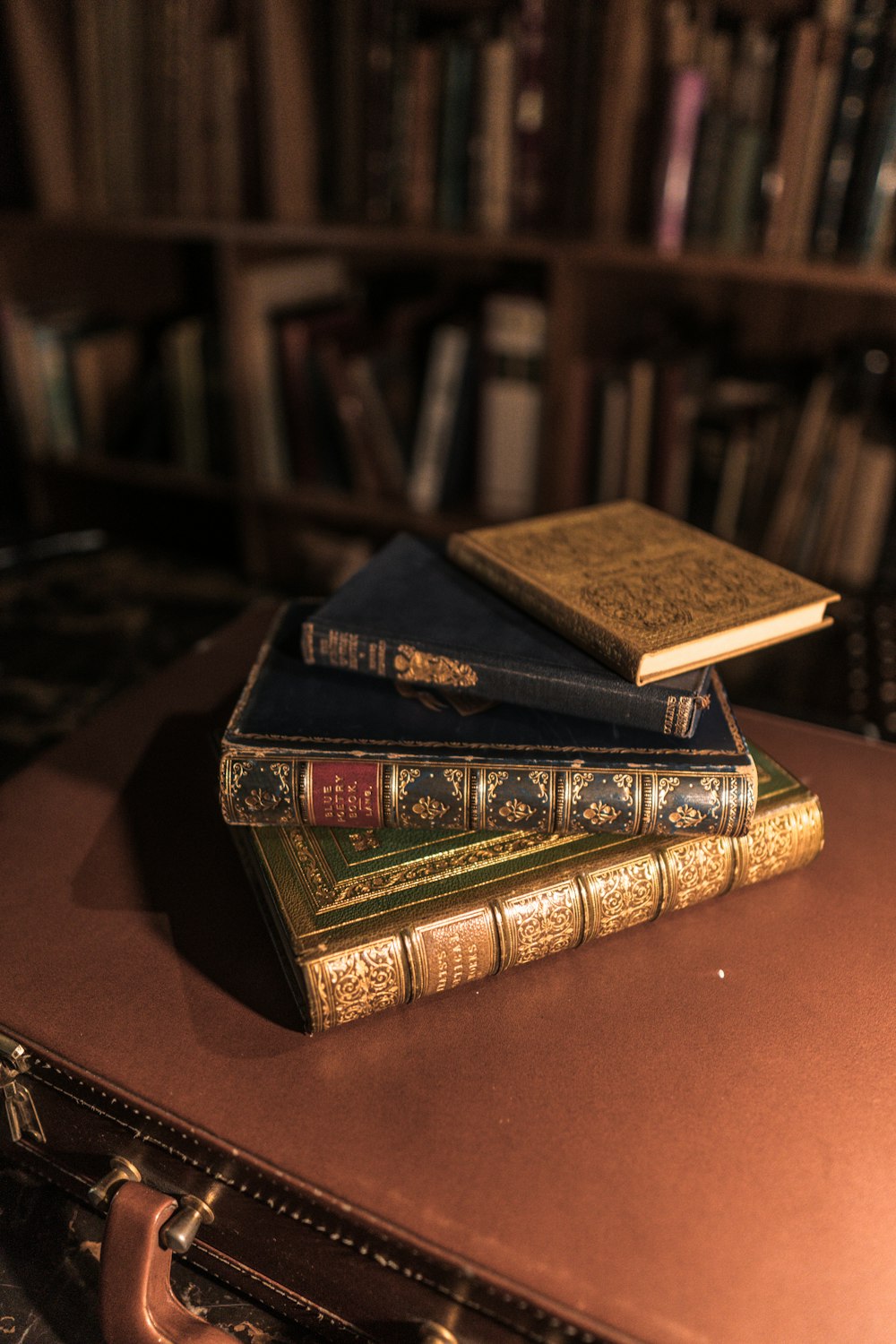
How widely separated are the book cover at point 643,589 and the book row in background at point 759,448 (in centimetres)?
72

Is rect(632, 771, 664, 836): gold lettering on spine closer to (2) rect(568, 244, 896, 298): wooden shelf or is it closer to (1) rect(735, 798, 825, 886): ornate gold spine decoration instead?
(1) rect(735, 798, 825, 886): ornate gold spine decoration

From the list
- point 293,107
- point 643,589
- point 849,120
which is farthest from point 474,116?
point 643,589

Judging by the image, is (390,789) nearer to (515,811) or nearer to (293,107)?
(515,811)

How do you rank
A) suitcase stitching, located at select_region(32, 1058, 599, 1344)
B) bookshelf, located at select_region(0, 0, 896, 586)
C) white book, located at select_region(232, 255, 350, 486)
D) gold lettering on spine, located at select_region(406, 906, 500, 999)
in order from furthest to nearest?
white book, located at select_region(232, 255, 350, 486), bookshelf, located at select_region(0, 0, 896, 586), gold lettering on spine, located at select_region(406, 906, 500, 999), suitcase stitching, located at select_region(32, 1058, 599, 1344)

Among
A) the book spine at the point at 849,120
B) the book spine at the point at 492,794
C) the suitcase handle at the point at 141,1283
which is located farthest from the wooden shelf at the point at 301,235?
the suitcase handle at the point at 141,1283

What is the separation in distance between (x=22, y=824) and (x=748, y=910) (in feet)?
1.68

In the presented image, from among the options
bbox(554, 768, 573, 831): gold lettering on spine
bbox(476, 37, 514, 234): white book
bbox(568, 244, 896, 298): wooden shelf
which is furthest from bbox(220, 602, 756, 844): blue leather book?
bbox(476, 37, 514, 234): white book

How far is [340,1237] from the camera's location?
18.2 inches

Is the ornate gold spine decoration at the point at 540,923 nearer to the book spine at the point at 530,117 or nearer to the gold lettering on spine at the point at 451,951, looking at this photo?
the gold lettering on spine at the point at 451,951

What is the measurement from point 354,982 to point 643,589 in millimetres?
308

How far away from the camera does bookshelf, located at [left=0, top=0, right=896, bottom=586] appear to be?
126 cm

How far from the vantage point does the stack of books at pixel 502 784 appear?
538 millimetres

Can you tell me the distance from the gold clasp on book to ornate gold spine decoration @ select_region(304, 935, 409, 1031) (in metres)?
0.17

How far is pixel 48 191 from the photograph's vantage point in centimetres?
172
